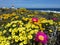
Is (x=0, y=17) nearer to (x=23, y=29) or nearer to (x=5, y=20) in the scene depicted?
(x=5, y=20)

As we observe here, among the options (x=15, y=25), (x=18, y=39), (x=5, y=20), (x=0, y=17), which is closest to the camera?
(x=18, y=39)

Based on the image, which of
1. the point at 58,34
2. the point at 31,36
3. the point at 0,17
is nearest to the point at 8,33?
the point at 31,36

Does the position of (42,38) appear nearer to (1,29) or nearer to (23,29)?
(23,29)

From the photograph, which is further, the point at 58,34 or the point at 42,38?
the point at 58,34

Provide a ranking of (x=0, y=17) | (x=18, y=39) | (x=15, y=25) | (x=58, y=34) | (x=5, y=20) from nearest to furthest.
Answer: (x=18, y=39), (x=15, y=25), (x=58, y=34), (x=5, y=20), (x=0, y=17)

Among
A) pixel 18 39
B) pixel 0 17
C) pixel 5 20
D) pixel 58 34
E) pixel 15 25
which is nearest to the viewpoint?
pixel 18 39

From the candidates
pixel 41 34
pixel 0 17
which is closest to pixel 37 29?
pixel 41 34

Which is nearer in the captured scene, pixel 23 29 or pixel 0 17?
pixel 23 29

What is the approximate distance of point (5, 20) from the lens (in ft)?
18.3

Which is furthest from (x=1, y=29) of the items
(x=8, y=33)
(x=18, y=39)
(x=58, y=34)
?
(x=58, y=34)

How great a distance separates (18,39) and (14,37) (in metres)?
0.09

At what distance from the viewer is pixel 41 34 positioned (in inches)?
170

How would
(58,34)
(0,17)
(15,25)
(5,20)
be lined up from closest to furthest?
(15,25) < (58,34) < (5,20) < (0,17)

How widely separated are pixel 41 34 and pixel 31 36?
0.20 meters
